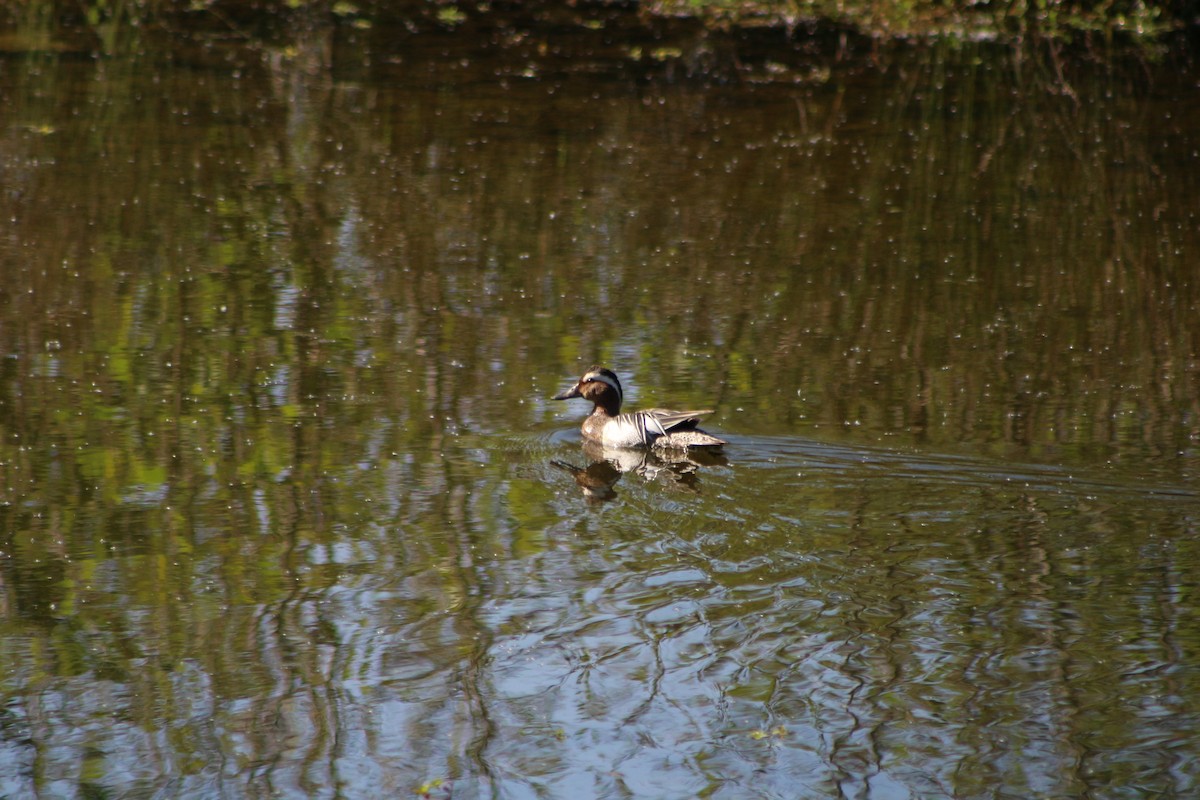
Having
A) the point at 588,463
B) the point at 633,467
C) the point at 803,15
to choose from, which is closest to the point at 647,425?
the point at 633,467

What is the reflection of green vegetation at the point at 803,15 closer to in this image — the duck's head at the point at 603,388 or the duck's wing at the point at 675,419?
the duck's head at the point at 603,388

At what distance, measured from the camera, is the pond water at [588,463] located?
17.7 ft

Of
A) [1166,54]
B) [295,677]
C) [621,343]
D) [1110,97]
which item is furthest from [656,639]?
[1166,54]

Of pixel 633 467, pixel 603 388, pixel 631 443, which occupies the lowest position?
pixel 633 467

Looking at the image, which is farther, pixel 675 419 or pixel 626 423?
pixel 626 423

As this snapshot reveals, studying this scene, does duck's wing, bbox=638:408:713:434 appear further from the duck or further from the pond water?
the pond water

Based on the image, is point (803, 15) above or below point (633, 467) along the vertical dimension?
above

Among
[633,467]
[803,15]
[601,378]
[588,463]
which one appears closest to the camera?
[633,467]

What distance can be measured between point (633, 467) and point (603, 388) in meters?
0.59

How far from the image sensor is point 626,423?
27.1 feet

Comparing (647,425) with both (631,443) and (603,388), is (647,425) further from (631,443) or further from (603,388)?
(603,388)

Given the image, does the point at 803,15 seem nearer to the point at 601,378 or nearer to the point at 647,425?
the point at 601,378

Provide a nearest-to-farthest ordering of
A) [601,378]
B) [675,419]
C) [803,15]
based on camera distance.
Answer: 1. [675,419]
2. [601,378]
3. [803,15]

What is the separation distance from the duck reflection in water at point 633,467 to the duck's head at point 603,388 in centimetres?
27
